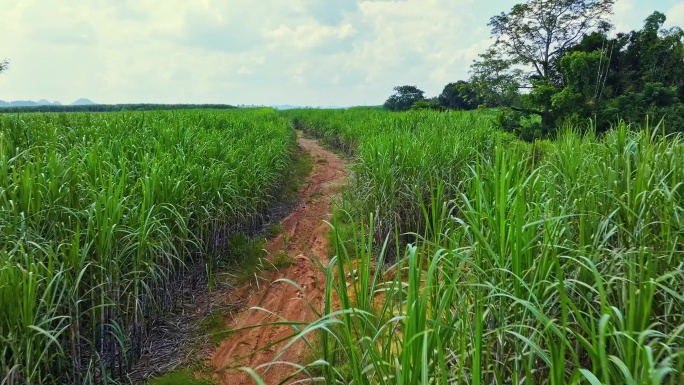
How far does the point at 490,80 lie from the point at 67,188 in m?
20.2

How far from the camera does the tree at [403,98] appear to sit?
3625 centimetres

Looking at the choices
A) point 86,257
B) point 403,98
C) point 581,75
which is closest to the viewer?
point 86,257

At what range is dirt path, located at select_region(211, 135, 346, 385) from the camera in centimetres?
276

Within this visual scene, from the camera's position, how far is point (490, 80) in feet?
64.1

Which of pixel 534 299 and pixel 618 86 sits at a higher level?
pixel 618 86

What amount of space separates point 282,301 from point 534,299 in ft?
8.44

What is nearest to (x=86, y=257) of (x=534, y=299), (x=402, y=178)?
(x=534, y=299)

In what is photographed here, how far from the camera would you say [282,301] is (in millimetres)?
3609

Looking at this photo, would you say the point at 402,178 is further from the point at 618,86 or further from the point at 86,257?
the point at 618,86

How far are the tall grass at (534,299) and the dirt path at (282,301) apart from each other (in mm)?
352

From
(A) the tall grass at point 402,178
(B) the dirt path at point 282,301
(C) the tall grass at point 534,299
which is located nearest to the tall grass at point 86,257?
(B) the dirt path at point 282,301

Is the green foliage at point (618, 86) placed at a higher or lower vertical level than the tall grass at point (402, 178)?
higher

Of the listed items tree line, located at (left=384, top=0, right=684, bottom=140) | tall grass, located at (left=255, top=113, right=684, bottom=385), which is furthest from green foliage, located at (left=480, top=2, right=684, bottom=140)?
tall grass, located at (left=255, top=113, right=684, bottom=385)

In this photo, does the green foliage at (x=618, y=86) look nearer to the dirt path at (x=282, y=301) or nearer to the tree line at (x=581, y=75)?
the tree line at (x=581, y=75)
